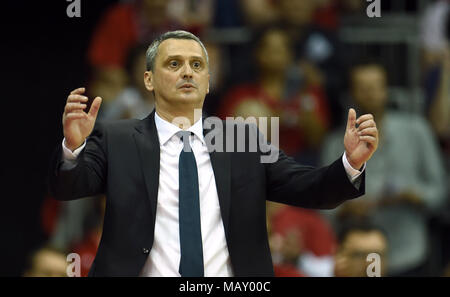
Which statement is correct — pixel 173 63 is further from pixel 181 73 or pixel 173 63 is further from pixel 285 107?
pixel 285 107

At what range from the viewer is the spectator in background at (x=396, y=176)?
6590 mm

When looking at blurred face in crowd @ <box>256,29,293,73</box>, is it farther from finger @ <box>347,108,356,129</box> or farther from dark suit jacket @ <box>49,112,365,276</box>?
finger @ <box>347,108,356,129</box>

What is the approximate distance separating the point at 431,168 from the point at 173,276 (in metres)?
3.63

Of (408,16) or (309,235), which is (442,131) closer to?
(408,16)

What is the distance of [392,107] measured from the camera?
23.3 feet

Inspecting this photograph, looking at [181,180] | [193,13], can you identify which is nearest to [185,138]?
[181,180]

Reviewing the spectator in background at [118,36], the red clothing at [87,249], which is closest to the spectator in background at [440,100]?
the spectator in background at [118,36]

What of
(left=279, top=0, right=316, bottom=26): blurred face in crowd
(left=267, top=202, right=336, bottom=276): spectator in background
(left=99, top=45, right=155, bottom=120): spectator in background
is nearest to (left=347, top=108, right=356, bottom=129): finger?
(left=267, top=202, right=336, bottom=276): spectator in background

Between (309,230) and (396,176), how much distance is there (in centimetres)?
80

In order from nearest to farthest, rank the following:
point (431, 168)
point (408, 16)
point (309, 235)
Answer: point (309, 235) < point (431, 168) < point (408, 16)

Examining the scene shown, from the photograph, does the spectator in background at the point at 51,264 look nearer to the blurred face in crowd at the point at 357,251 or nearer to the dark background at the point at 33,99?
the dark background at the point at 33,99

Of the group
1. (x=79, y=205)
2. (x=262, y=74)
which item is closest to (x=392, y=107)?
(x=262, y=74)

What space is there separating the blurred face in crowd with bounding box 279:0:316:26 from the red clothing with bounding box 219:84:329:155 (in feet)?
1.90
